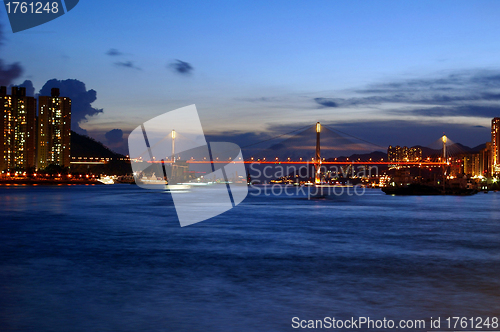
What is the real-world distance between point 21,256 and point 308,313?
35.7 feet

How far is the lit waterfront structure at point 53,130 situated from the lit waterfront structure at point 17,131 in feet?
17.0

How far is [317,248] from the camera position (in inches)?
689

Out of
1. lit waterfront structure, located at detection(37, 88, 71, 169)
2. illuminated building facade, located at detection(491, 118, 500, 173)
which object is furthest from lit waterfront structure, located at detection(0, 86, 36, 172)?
illuminated building facade, located at detection(491, 118, 500, 173)

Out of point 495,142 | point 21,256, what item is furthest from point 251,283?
point 495,142

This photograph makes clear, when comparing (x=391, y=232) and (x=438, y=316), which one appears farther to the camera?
(x=391, y=232)

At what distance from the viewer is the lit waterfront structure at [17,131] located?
161 metres

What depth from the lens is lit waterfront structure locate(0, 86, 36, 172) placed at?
527 ft

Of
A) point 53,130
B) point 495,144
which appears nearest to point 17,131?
point 53,130

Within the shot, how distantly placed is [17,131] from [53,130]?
553 inches

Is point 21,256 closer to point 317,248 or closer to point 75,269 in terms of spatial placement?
point 75,269

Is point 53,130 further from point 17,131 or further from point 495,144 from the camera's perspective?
point 495,144

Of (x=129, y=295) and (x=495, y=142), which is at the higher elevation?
(x=495, y=142)

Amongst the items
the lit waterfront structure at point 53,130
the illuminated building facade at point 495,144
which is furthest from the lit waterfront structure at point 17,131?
the illuminated building facade at point 495,144

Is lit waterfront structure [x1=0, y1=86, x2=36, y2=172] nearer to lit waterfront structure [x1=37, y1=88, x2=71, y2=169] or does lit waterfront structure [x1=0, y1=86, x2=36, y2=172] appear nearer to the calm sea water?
lit waterfront structure [x1=37, y1=88, x2=71, y2=169]
